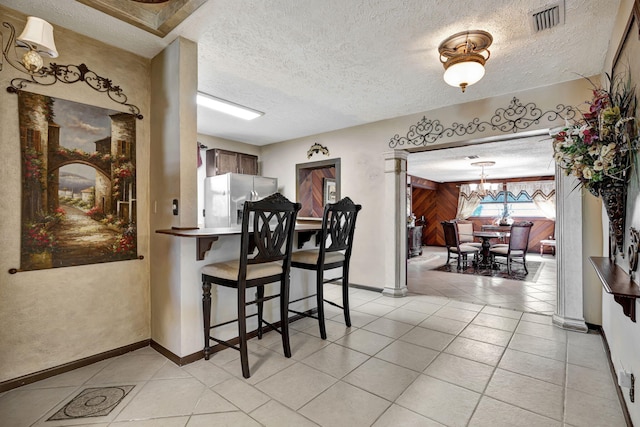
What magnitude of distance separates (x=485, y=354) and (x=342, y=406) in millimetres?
1341

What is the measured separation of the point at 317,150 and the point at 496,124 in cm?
252

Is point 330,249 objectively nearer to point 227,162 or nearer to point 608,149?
point 608,149

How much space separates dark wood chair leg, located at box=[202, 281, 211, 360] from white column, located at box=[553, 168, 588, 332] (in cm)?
321

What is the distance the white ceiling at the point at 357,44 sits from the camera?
6.37 feet

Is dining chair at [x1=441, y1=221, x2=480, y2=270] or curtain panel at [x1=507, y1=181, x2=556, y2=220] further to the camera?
curtain panel at [x1=507, y1=181, x2=556, y2=220]

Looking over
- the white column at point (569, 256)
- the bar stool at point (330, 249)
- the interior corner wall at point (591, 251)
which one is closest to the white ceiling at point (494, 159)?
the white column at point (569, 256)

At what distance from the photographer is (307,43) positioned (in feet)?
7.70

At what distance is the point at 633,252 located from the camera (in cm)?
143

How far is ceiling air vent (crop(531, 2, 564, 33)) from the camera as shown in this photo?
75.2 inches

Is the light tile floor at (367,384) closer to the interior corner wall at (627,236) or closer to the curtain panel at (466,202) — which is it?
the interior corner wall at (627,236)

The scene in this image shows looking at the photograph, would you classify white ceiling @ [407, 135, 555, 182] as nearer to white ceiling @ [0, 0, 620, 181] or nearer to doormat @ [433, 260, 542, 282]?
white ceiling @ [0, 0, 620, 181]

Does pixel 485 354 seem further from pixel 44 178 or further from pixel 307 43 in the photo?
pixel 44 178

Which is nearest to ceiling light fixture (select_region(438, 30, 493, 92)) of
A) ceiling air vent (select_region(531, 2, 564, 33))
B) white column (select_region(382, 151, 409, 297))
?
ceiling air vent (select_region(531, 2, 564, 33))

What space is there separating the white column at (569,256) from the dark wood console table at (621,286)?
123 cm
